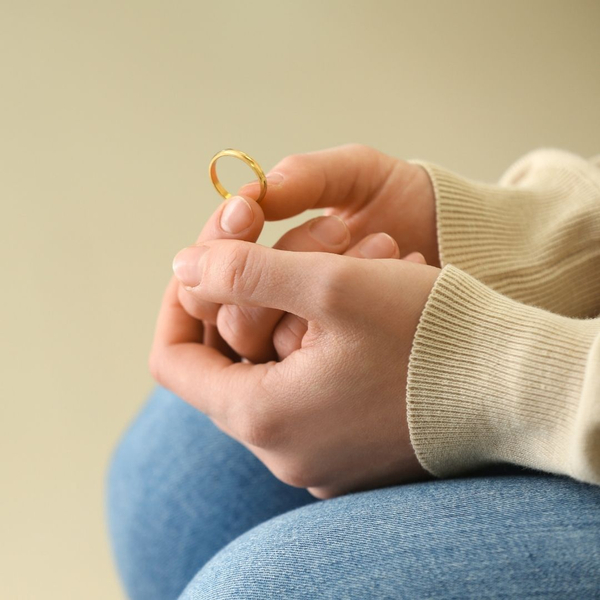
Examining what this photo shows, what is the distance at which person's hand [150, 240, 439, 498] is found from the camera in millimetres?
512

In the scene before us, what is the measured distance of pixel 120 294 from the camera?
1338 millimetres

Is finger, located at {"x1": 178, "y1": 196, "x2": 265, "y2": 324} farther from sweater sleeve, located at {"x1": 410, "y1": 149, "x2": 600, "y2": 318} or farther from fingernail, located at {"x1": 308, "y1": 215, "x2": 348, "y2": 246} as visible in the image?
sweater sleeve, located at {"x1": 410, "y1": 149, "x2": 600, "y2": 318}

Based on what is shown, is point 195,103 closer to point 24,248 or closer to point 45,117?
point 45,117

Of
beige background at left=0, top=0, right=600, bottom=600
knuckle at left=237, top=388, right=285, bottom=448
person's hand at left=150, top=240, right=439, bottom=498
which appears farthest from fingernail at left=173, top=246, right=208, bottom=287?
beige background at left=0, top=0, right=600, bottom=600

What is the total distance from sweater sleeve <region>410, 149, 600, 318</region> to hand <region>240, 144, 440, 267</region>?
26 millimetres

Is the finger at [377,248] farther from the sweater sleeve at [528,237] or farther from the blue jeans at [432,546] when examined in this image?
the blue jeans at [432,546]

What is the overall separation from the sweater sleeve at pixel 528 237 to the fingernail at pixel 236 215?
205 millimetres

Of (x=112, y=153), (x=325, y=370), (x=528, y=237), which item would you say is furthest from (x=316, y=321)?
(x=112, y=153)

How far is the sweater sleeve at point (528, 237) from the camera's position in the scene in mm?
685

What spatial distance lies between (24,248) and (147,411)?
1.73 ft

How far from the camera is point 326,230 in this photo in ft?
2.08

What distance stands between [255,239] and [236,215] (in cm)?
5

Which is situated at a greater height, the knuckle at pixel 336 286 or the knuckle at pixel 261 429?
the knuckle at pixel 336 286

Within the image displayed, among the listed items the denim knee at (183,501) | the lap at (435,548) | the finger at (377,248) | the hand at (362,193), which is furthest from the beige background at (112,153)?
the lap at (435,548)
